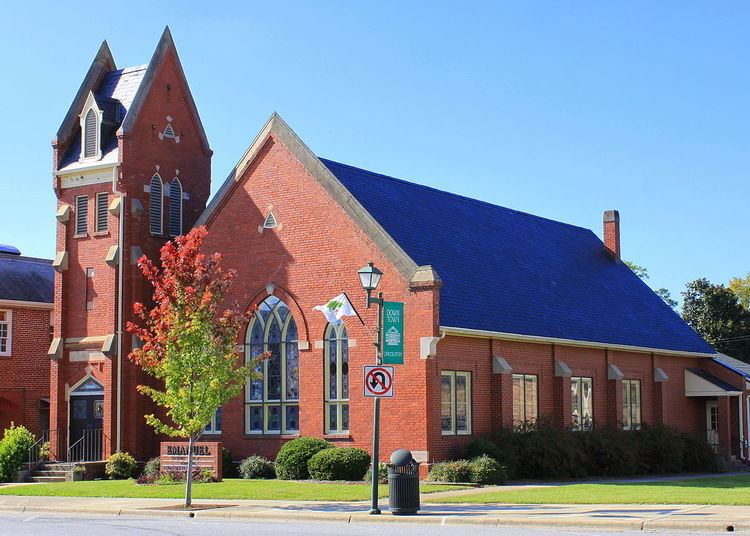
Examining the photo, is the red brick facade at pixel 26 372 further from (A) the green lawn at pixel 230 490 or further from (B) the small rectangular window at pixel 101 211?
(A) the green lawn at pixel 230 490

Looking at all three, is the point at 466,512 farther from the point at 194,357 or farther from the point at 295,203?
the point at 295,203

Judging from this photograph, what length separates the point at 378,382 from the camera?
2322cm

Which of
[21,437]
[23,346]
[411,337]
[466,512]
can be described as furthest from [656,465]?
[23,346]

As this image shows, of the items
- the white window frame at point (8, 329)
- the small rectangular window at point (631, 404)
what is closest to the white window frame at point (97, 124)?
the white window frame at point (8, 329)

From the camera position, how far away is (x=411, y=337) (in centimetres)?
3173

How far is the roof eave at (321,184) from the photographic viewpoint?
32344mm

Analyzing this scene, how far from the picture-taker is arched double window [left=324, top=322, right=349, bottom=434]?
33.8 m

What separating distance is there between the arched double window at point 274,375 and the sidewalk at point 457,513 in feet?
27.1

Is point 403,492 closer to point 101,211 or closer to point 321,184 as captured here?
point 321,184

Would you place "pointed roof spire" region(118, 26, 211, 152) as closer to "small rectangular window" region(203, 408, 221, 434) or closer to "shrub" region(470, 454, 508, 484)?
"small rectangular window" region(203, 408, 221, 434)

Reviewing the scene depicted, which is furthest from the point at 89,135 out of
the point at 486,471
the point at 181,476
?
the point at 486,471

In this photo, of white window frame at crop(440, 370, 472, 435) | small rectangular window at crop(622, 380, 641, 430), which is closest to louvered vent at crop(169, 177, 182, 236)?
white window frame at crop(440, 370, 472, 435)

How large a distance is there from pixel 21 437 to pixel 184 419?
12728mm

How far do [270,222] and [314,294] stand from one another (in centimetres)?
314
